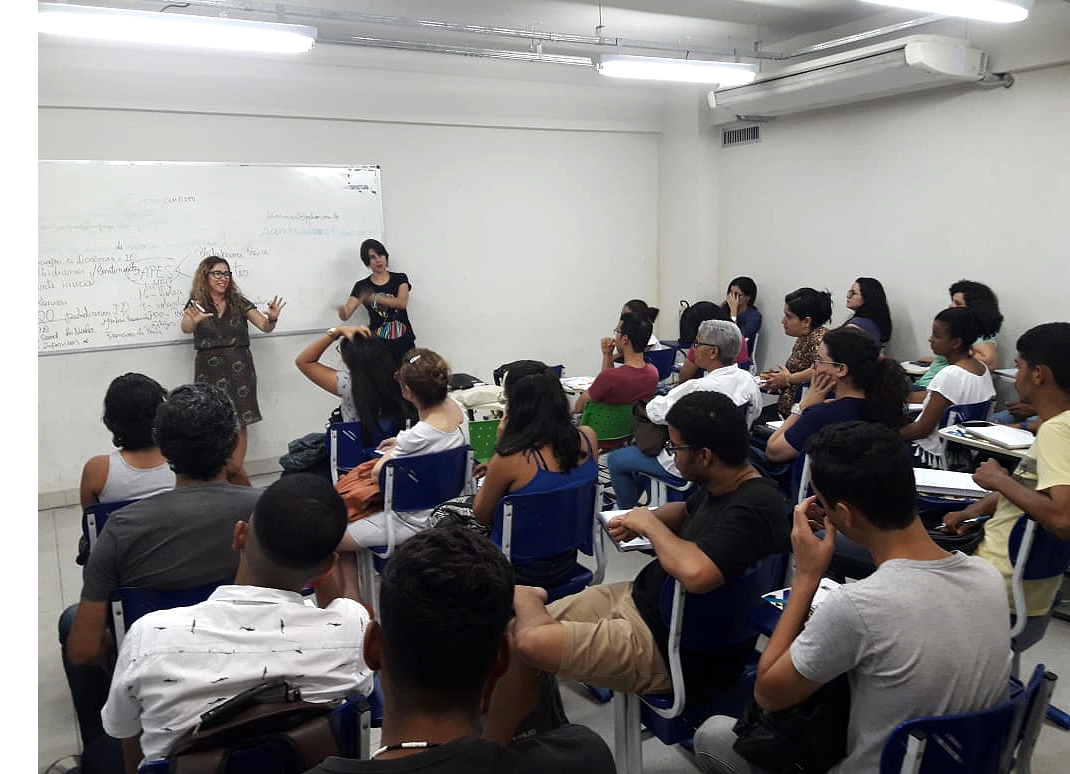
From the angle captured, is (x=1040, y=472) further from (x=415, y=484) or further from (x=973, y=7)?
(x=973, y=7)

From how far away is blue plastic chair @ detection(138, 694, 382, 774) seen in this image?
1.30m

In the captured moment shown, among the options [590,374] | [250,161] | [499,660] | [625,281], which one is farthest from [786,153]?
[499,660]

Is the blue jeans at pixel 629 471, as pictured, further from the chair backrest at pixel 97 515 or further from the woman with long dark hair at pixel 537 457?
the chair backrest at pixel 97 515

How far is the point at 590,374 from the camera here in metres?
7.64

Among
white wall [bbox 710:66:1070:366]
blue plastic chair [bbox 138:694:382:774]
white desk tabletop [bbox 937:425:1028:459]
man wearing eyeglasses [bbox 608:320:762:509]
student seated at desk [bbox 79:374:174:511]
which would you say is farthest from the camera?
white wall [bbox 710:66:1070:366]

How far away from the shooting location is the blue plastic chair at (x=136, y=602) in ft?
6.63

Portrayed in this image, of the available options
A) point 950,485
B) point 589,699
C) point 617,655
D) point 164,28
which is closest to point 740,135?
point 164,28

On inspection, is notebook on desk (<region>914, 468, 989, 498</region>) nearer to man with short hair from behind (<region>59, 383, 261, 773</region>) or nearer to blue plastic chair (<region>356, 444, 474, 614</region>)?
blue plastic chair (<region>356, 444, 474, 614</region>)

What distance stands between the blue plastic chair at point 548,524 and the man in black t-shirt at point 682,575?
386 mm

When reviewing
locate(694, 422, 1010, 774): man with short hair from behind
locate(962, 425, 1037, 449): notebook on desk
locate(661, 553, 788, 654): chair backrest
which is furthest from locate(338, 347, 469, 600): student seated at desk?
locate(962, 425, 1037, 449): notebook on desk

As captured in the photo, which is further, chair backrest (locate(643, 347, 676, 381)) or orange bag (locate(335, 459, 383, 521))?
chair backrest (locate(643, 347, 676, 381))

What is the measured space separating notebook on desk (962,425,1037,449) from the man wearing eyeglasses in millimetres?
971
